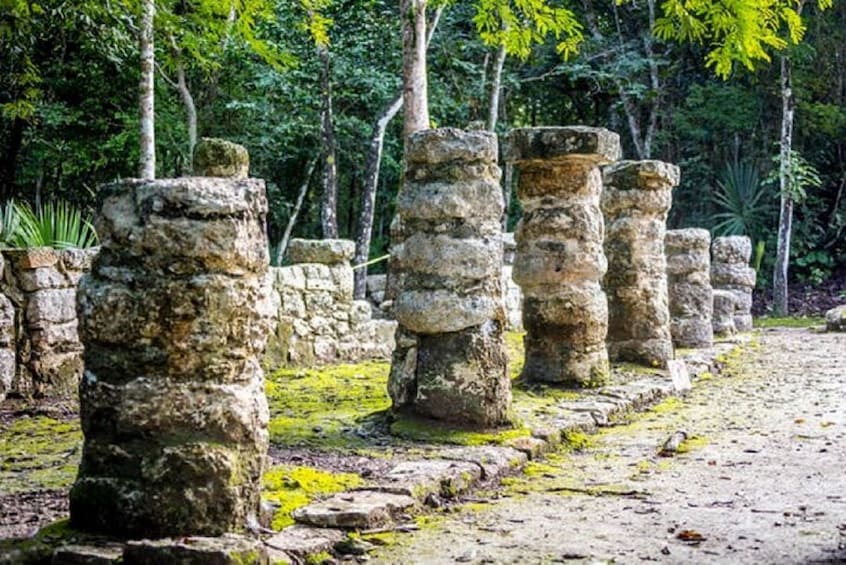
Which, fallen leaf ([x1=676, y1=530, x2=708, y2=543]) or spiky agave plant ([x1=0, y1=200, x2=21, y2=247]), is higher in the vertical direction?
spiky agave plant ([x1=0, y1=200, x2=21, y2=247])

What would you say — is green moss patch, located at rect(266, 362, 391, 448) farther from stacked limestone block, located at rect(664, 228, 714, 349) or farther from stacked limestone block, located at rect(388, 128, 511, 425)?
stacked limestone block, located at rect(664, 228, 714, 349)

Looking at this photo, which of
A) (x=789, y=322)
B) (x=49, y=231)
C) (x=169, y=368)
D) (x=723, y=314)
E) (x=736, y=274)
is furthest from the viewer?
(x=789, y=322)

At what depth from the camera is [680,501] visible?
5.12m

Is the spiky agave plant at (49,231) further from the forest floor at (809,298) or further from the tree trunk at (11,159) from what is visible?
the forest floor at (809,298)

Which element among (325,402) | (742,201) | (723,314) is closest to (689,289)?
(723,314)

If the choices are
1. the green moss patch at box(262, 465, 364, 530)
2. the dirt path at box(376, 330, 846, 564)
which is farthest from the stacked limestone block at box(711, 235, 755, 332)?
the green moss patch at box(262, 465, 364, 530)

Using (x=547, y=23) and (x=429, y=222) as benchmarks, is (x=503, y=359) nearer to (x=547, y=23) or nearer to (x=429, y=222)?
(x=429, y=222)

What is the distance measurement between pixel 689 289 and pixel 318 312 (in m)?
4.65

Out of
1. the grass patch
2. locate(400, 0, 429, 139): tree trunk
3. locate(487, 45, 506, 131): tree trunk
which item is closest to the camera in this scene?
locate(400, 0, 429, 139): tree trunk

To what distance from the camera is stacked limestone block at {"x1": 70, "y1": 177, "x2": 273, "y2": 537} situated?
385 cm

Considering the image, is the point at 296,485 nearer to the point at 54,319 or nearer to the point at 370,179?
A: the point at 54,319

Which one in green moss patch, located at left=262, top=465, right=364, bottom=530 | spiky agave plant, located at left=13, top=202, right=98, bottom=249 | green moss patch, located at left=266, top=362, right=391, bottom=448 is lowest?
green moss patch, located at left=266, top=362, right=391, bottom=448

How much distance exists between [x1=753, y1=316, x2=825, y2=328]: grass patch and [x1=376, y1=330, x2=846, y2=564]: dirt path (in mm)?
9600

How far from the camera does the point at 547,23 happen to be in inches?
375
